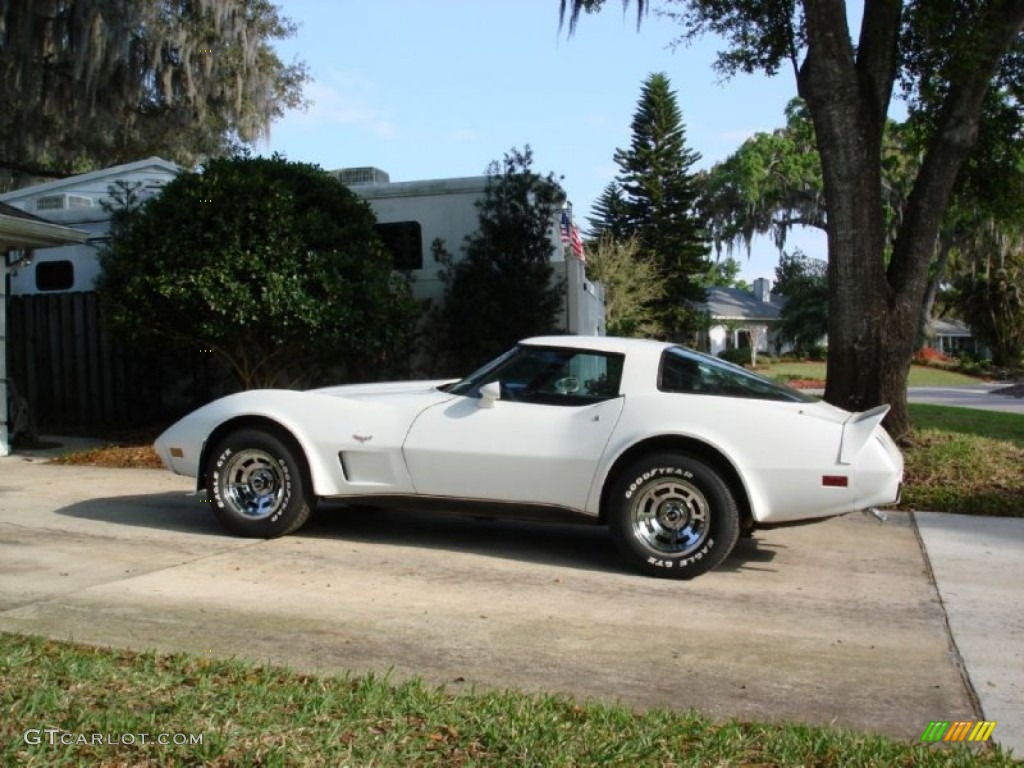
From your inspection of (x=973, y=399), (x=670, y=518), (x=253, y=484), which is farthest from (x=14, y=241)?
(x=973, y=399)

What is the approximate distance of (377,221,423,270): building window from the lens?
12.9 meters

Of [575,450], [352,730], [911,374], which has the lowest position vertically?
[352,730]

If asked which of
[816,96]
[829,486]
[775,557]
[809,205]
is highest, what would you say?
[809,205]

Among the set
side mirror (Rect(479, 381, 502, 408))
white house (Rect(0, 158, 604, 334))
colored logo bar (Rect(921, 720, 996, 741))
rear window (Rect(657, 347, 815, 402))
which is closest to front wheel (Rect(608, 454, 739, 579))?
rear window (Rect(657, 347, 815, 402))

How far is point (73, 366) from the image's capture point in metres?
13.9

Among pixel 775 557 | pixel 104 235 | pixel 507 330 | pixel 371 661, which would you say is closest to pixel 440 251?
pixel 507 330

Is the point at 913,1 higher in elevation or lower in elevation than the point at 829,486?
higher

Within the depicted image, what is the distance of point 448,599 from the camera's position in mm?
5281

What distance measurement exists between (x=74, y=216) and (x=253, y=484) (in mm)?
8804

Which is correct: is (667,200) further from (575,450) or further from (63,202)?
(575,450)

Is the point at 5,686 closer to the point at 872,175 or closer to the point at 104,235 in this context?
the point at 872,175

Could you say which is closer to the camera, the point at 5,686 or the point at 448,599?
the point at 5,686

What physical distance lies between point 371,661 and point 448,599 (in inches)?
42.7

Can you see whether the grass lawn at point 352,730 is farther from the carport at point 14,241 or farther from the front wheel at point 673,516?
the carport at point 14,241
